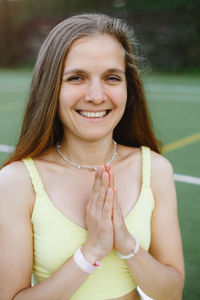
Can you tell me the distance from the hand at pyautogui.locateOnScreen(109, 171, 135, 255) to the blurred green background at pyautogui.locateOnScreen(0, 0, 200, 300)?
148 centimetres

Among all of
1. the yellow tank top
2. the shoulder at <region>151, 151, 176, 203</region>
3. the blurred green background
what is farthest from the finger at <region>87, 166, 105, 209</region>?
the blurred green background

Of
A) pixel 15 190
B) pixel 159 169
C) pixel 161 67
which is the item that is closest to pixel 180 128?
pixel 159 169

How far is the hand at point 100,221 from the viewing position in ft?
5.53

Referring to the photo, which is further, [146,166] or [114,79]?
[146,166]

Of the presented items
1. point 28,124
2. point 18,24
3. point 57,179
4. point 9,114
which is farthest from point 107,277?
point 18,24

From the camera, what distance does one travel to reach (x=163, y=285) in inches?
73.8

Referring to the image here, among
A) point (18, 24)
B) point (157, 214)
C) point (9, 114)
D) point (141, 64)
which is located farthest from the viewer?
point (18, 24)

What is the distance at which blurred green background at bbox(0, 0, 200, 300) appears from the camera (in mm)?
4711

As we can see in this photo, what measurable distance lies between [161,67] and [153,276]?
1575 centimetres

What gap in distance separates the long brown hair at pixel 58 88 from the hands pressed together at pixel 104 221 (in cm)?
38

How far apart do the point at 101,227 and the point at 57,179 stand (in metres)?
0.35

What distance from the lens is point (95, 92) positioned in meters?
1.78

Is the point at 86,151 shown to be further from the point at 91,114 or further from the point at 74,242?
the point at 74,242

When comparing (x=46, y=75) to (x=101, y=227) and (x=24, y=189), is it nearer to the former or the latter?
(x=24, y=189)
